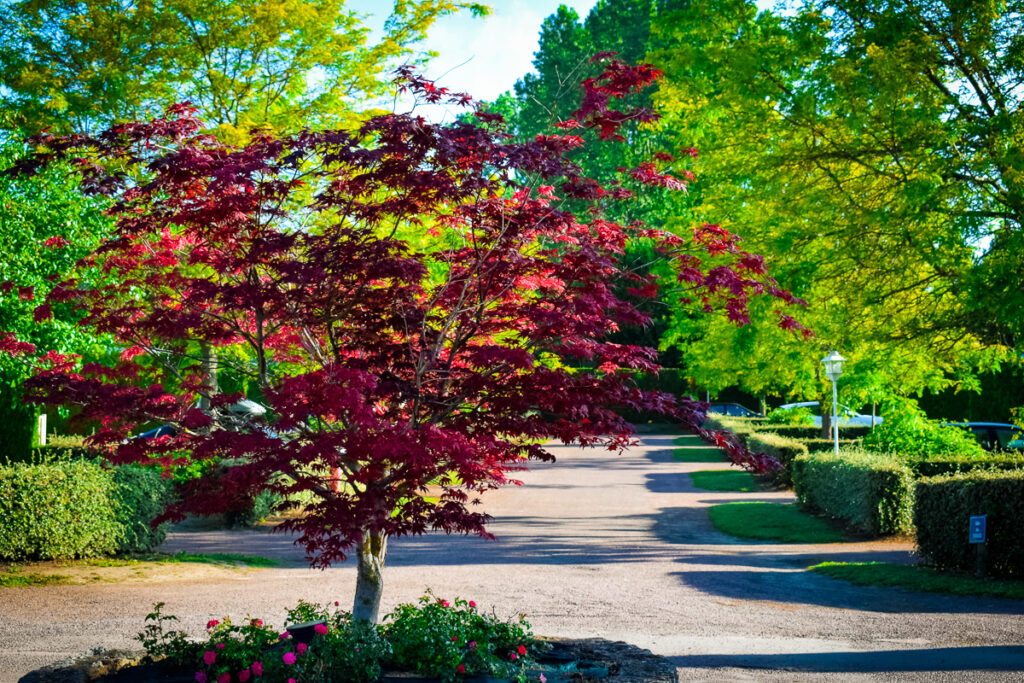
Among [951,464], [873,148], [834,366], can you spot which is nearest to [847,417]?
[834,366]

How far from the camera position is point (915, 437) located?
15.6 m

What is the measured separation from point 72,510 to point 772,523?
37.4 ft

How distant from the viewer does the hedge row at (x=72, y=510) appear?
1038cm

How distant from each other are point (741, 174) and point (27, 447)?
56.1 ft

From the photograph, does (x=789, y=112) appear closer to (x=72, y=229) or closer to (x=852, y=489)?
(x=852, y=489)

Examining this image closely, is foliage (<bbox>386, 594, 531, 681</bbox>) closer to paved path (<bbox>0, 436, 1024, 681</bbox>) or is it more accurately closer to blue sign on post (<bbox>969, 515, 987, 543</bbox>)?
paved path (<bbox>0, 436, 1024, 681</bbox>)

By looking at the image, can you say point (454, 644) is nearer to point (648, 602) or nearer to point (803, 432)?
point (648, 602)

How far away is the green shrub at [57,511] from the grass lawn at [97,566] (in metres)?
0.17

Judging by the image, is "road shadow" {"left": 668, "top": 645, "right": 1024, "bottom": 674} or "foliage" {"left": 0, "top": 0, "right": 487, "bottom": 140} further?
"foliage" {"left": 0, "top": 0, "right": 487, "bottom": 140}

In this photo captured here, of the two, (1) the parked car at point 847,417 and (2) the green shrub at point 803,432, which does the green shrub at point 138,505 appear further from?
(2) the green shrub at point 803,432

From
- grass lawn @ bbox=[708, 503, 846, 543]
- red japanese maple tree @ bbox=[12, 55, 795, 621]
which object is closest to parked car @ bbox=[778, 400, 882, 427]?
grass lawn @ bbox=[708, 503, 846, 543]

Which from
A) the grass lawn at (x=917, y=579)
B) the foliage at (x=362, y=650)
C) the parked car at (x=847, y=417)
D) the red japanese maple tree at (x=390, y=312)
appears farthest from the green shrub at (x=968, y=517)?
the parked car at (x=847, y=417)

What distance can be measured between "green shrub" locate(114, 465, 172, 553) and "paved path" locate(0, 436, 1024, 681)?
110 centimetres

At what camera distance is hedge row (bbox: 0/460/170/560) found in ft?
34.0
